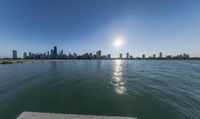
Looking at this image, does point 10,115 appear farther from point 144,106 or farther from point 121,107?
point 144,106

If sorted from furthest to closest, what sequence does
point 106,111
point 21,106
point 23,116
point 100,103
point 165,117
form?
point 100,103 → point 21,106 → point 106,111 → point 165,117 → point 23,116

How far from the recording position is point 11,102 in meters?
8.05

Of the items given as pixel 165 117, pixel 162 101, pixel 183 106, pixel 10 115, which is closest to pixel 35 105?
pixel 10 115

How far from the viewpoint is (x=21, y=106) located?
736 cm

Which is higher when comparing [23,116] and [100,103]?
[23,116]

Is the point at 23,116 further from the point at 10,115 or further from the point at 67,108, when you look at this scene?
the point at 67,108

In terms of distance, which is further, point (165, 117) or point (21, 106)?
point (21, 106)

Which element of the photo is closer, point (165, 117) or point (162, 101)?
point (165, 117)

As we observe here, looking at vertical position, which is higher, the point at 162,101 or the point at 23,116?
the point at 23,116

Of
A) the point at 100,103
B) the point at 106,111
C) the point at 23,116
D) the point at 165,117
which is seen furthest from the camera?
the point at 100,103

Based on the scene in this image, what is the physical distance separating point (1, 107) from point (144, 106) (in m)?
10.1

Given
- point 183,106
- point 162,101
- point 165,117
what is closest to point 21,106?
point 165,117

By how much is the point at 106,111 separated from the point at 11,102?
7.44 metres

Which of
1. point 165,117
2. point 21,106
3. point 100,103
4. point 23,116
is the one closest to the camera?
point 23,116
